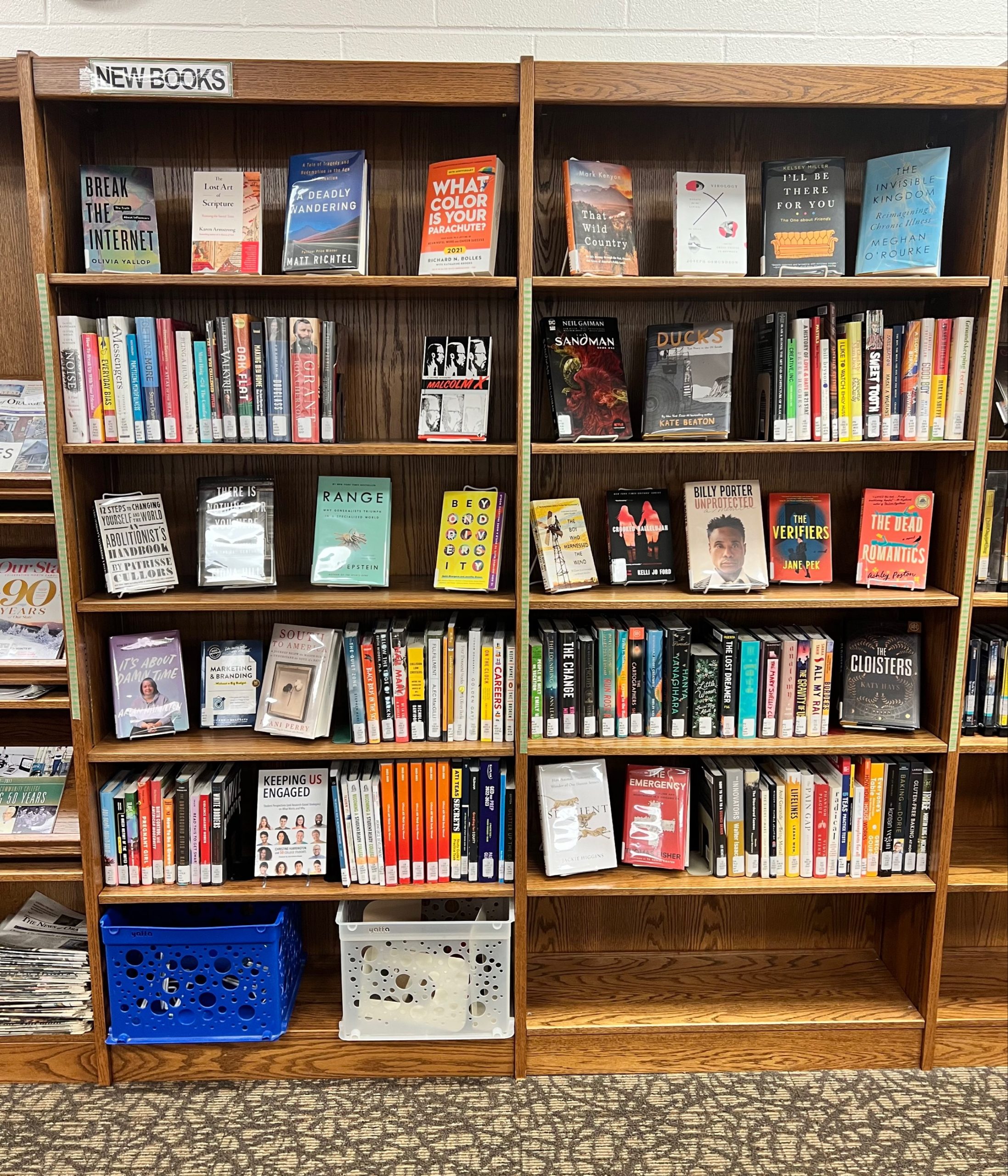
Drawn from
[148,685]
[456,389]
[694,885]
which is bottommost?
[694,885]

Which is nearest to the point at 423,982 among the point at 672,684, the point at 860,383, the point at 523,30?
the point at 672,684

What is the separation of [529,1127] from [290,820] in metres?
0.88

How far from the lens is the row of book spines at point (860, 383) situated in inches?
82.8

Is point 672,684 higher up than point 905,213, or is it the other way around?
point 905,213

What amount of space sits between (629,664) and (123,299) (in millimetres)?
1490

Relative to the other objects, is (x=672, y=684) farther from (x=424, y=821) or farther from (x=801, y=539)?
(x=424, y=821)

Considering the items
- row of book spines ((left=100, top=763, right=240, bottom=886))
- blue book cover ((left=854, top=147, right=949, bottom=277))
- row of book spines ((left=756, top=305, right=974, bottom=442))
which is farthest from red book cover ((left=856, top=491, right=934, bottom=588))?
row of book spines ((left=100, top=763, right=240, bottom=886))

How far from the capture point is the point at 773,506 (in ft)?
7.57

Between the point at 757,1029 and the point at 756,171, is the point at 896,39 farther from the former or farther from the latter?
the point at 757,1029

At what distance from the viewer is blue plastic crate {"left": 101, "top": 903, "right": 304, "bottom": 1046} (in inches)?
86.9

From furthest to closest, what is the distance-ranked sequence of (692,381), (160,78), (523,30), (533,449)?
(523,30), (692,381), (533,449), (160,78)

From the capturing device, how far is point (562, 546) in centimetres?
221

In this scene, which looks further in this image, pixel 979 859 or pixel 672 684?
pixel 979 859

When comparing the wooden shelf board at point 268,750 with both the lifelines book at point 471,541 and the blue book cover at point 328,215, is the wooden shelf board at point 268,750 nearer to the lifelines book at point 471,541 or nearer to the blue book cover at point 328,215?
the lifelines book at point 471,541
